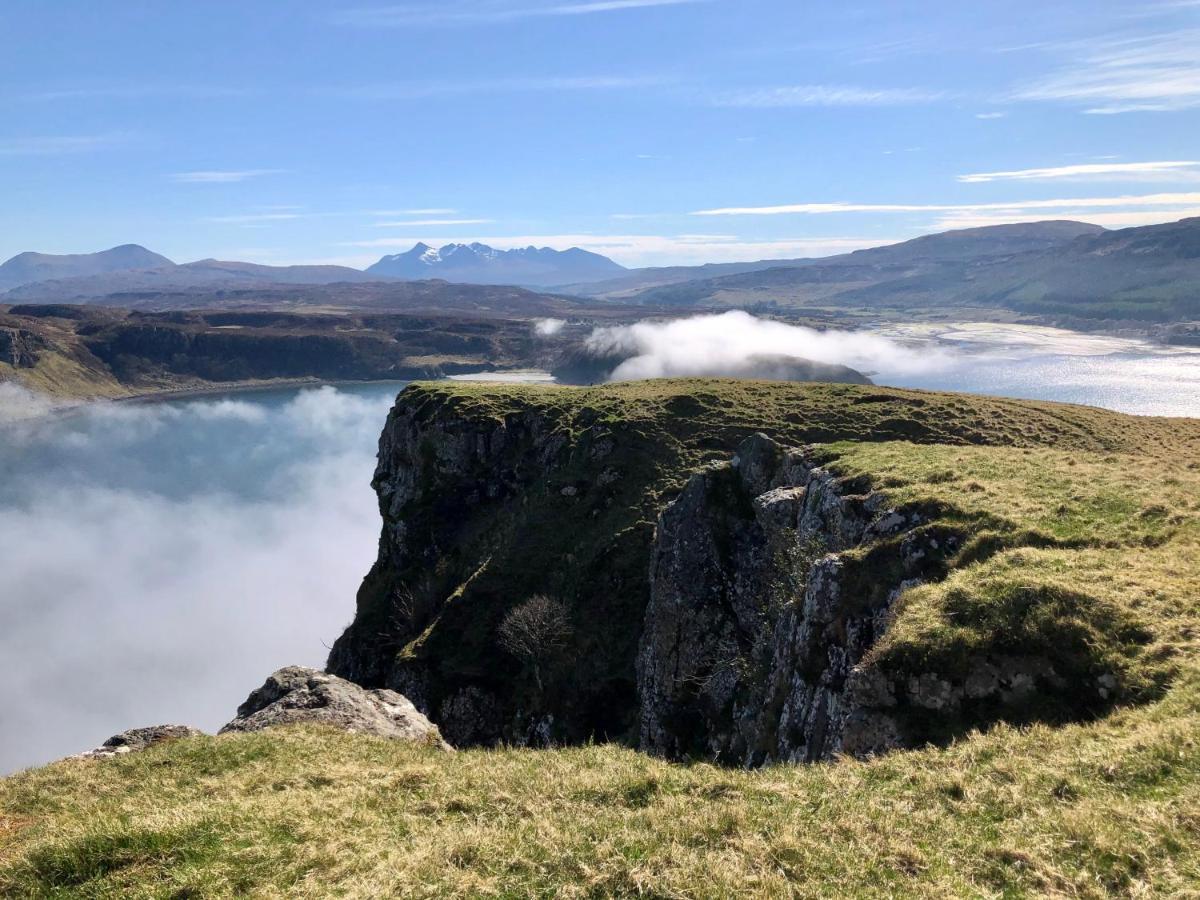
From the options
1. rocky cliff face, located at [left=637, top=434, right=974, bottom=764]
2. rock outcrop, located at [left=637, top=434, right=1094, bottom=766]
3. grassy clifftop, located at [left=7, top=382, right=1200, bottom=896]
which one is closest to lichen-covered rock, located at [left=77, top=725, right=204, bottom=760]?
grassy clifftop, located at [left=7, top=382, right=1200, bottom=896]

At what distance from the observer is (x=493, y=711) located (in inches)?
2188

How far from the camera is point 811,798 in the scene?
1387cm

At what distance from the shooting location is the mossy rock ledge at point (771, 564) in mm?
18219

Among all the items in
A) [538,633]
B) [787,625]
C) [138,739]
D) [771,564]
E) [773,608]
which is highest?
[787,625]

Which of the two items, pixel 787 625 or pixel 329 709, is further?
pixel 787 625

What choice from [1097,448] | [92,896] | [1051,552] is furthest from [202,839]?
[1097,448]

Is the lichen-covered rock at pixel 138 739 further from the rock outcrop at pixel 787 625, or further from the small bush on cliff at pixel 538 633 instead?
the small bush on cliff at pixel 538 633

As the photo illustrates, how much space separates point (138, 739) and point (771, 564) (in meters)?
30.6

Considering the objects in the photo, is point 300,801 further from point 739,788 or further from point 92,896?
point 739,788

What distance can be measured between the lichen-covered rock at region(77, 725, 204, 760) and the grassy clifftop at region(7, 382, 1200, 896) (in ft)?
5.83

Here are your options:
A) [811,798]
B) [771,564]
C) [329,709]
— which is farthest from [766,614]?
[811,798]

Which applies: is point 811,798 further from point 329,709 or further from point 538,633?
point 538,633

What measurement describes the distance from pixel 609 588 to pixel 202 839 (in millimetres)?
44880

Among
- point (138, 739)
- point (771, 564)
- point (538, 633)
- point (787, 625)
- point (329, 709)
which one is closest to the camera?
point (138, 739)
